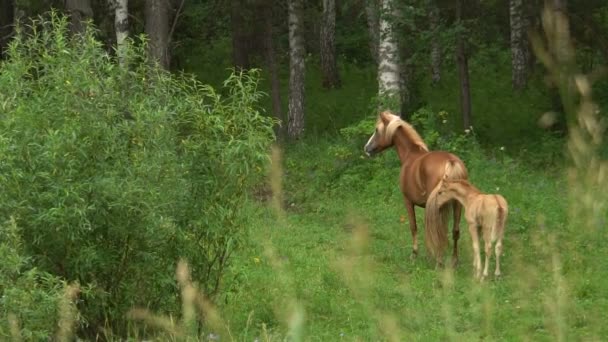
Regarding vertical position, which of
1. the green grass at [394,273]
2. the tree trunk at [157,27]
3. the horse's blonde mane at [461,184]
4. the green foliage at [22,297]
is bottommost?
the green grass at [394,273]

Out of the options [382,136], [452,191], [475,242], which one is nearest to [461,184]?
[452,191]

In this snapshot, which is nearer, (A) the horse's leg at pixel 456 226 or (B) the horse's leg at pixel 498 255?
(B) the horse's leg at pixel 498 255

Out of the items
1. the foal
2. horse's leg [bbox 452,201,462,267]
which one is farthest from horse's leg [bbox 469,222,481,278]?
horse's leg [bbox 452,201,462,267]

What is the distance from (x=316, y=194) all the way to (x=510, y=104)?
38.6 ft

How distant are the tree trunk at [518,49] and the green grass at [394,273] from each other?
11.2 m

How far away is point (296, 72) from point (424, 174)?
43.8 ft

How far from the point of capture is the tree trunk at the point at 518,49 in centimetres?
2911

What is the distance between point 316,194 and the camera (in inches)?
722

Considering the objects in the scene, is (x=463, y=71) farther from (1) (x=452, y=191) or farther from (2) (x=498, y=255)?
(2) (x=498, y=255)

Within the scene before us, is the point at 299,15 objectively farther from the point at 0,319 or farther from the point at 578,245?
the point at 0,319

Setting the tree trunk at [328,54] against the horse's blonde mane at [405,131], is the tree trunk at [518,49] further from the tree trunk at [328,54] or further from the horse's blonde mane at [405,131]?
the horse's blonde mane at [405,131]

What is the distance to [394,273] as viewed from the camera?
11844mm

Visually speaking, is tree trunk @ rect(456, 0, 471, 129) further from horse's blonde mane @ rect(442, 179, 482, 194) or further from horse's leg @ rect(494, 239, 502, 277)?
horse's leg @ rect(494, 239, 502, 277)

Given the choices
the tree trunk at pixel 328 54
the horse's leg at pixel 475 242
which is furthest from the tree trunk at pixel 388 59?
the tree trunk at pixel 328 54
